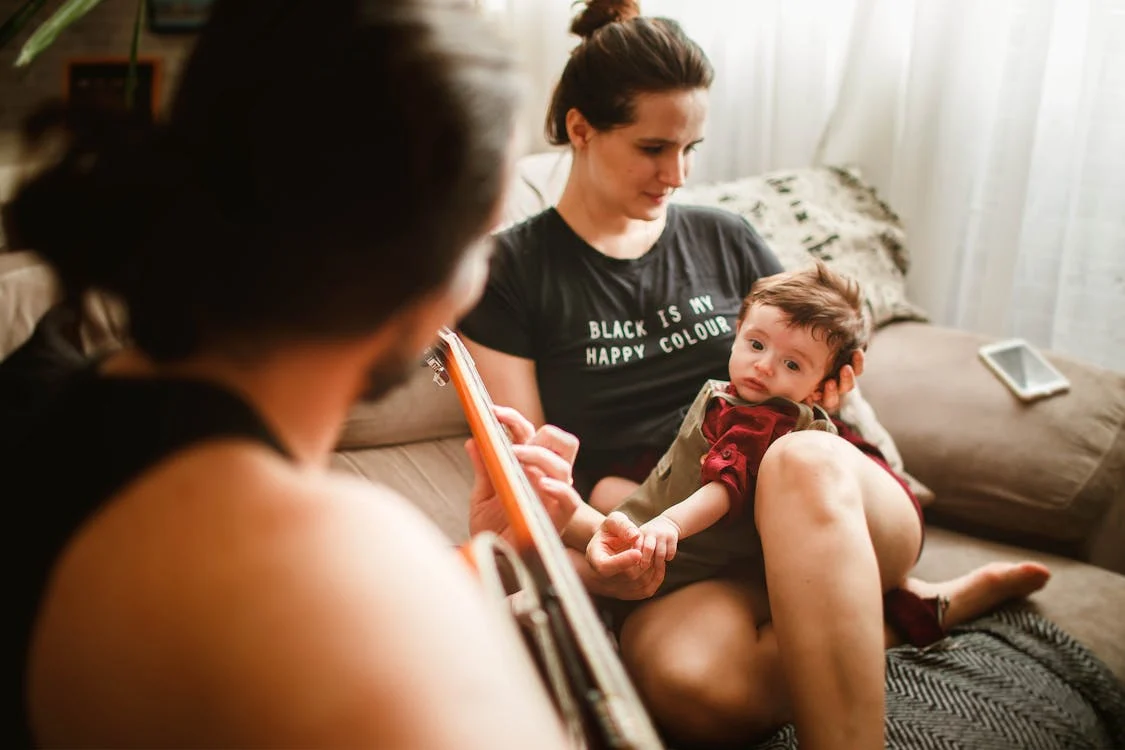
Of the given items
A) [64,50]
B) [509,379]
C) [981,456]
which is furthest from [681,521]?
[64,50]

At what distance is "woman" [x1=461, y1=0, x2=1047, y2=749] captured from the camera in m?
0.88

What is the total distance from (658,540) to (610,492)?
7.6 inches

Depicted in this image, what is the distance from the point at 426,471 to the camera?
1.33 m

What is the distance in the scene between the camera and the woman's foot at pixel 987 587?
1251 mm

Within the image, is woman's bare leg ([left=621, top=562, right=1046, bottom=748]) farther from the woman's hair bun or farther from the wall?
the wall

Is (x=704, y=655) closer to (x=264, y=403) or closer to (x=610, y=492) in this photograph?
(x=610, y=492)

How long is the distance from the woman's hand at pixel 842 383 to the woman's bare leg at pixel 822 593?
0.16ft

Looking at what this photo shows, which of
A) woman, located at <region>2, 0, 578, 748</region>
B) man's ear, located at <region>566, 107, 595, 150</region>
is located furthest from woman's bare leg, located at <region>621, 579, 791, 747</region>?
man's ear, located at <region>566, 107, 595, 150</region>

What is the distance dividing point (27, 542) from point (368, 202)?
248 mm

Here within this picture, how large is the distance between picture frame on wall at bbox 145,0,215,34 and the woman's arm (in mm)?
1453

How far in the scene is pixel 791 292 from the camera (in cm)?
97

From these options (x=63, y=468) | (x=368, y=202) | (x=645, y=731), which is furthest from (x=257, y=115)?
(x=645, y=731)

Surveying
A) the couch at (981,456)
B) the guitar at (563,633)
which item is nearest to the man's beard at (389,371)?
the guitar at (563,633)

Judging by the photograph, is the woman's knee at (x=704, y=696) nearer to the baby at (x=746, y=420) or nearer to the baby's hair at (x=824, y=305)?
the baby at (x=746, y=420)
